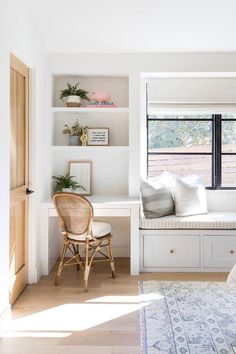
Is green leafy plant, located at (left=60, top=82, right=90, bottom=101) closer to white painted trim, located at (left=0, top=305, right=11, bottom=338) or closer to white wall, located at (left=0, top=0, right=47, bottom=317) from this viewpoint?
white wall, located at (left=0, top=0, right=47, bottom=317)

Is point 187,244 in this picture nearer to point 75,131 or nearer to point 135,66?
point 75,131

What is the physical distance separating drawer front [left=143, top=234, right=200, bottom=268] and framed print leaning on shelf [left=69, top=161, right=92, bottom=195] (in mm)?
943

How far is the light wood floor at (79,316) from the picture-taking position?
2379 millimetres

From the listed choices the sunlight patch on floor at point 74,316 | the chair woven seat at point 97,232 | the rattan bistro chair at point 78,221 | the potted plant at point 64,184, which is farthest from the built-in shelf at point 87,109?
the sunlight patch on floor at point 74,316

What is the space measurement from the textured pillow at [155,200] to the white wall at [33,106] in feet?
3.58

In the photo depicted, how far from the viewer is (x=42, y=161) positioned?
3.86 meters

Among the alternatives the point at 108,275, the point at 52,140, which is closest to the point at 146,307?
the point at 108,275

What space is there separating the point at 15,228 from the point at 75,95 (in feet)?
5.63

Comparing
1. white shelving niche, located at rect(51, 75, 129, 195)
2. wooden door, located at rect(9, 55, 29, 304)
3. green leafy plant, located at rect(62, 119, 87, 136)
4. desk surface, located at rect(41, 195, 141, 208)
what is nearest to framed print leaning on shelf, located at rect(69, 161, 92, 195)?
white shelving niche, located at rect(51, 75, 129, 195)

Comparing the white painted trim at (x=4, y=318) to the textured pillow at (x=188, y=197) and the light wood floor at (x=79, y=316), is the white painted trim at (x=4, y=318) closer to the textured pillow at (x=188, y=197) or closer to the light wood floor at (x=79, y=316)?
the light wood floor at (x=79, y=316)

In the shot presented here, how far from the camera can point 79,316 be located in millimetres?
2818

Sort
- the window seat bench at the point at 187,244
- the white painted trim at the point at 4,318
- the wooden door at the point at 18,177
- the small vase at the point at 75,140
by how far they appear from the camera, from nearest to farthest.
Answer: the white painted trim at the point at 4,318 → the wooden door at the point at 18,177 → the window seat bench at the point at 187,244 → the small vase at the point at 75,140

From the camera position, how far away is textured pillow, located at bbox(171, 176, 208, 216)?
13.3ft

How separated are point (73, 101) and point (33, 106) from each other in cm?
69
